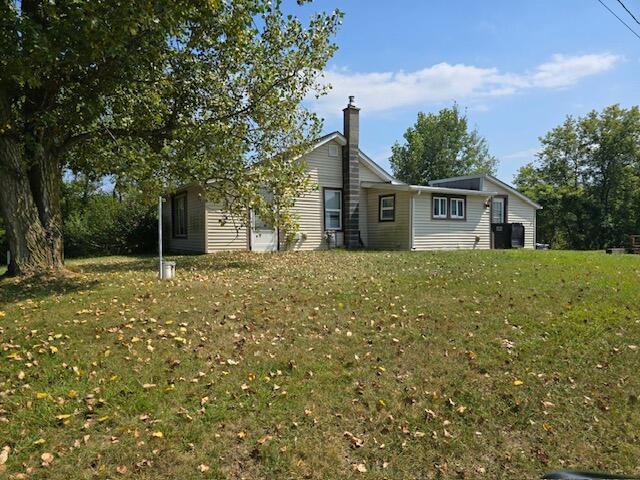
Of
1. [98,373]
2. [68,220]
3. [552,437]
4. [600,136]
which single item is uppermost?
[600,136]

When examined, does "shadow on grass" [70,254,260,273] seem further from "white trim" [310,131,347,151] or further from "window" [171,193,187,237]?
"white trim" [310,131,347,151]

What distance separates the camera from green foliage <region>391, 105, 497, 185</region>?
46.2m

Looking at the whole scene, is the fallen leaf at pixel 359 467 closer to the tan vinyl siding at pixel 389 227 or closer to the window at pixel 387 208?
the tan vinyl siding at pixel 389 227

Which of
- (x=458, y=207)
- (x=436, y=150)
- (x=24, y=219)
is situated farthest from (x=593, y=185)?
(x=24, y=219)

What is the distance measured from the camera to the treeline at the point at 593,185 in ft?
114

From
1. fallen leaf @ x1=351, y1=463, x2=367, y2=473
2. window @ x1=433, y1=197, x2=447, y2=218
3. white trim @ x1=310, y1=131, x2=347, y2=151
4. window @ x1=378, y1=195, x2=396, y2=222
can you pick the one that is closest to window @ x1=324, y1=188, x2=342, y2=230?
window @ x1=378, y1=195, x2=396, y2=222

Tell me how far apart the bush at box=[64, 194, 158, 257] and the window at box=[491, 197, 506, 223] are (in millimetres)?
15772

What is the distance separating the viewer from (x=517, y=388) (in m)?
4.53

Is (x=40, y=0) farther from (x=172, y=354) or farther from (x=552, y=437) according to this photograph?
(x=552, y=437)

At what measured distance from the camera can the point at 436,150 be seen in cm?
4666

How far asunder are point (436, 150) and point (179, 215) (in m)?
33.4

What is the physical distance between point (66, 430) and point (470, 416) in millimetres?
3330

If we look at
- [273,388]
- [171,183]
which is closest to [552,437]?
[273,388]

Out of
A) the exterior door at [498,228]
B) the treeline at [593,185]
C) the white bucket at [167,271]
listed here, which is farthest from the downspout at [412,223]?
the treeline at [593,185]
